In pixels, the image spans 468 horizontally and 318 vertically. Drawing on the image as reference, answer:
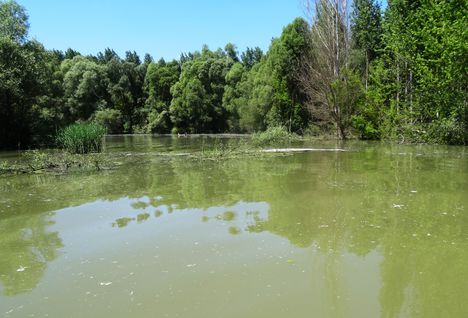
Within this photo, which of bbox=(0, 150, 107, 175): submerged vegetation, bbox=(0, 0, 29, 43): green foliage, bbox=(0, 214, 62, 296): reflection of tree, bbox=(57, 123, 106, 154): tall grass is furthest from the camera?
bbox=(0, 0, 29, 43): green foliage

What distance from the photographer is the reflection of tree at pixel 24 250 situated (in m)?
5.51

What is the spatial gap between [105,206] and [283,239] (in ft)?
16.4

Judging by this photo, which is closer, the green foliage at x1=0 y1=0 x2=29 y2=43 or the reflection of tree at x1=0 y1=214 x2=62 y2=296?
the reflection of tree at x1=0 y1=214 x2=62 y2=296

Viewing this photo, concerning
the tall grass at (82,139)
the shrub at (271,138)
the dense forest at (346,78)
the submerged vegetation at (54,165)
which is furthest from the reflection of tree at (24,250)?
the shrub at (271,138)

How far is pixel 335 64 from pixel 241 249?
28.0 m

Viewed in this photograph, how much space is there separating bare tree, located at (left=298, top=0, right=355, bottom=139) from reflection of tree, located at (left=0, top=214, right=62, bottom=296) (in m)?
26.4

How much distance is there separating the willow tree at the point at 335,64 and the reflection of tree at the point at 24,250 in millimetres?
26379

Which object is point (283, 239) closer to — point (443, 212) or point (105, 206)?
point (443, 212)

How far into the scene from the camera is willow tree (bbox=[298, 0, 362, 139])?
3162cm

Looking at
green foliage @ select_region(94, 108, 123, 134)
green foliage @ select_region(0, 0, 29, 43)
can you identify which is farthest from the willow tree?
green foliage @ select_region(94, 108, 123, 134)

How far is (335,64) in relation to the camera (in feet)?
105

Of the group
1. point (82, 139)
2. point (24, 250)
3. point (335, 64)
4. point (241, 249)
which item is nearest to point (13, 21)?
point (82, 139)

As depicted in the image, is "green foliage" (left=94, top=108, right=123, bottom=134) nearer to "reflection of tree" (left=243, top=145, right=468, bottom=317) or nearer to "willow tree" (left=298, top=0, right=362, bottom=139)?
"willow tree" (left=298, top=0, right=362, bottom=139)

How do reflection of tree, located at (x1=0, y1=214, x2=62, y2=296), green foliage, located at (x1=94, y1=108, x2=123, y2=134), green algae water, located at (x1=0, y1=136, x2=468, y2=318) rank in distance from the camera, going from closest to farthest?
1. green algae water, located at (x1=0, y1=136, x2=468, y2=318)
2. reflection of tree, located at (x1=0, y1=214, x2=62, y2=296)
3. green foliage, located at (x1=94, y1=108, x2=123, y2=134)
